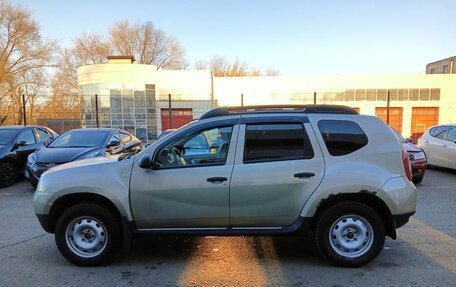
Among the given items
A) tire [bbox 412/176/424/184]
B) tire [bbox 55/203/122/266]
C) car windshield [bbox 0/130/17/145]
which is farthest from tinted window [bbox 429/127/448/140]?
car windshield [bbox 0/130/17/145]

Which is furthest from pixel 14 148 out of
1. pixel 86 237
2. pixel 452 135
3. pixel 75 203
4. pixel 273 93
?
pixel 273 93

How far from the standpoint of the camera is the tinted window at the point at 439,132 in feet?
33.4

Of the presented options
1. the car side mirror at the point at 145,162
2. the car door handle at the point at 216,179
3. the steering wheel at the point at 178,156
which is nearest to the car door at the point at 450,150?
the car door handle at the point at 216,179

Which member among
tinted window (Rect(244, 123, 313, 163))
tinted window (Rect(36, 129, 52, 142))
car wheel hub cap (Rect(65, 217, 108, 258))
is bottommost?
car wheel hub cap (Rect(65, 217, 108, 258))

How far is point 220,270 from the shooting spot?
12.3 ft

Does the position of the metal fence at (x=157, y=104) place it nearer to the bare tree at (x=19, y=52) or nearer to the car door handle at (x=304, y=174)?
the bare tree at (x=19, y=52)

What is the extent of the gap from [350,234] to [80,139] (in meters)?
7.48

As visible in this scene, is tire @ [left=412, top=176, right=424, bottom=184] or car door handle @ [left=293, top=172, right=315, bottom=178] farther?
tire @ [left=412, top=176, right=424, bottom=184]

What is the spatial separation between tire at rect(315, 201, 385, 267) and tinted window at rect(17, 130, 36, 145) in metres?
8.93

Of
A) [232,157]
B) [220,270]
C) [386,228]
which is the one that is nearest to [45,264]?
[220,270]

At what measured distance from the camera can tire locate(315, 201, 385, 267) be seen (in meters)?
3.74

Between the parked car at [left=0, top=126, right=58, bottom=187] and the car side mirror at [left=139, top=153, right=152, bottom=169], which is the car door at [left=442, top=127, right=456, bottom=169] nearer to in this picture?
the car side mirror at [left=139, top=153, right=152, bottom=169]

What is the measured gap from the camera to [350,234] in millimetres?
3793

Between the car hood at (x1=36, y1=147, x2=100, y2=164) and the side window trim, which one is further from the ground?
the side window trim
